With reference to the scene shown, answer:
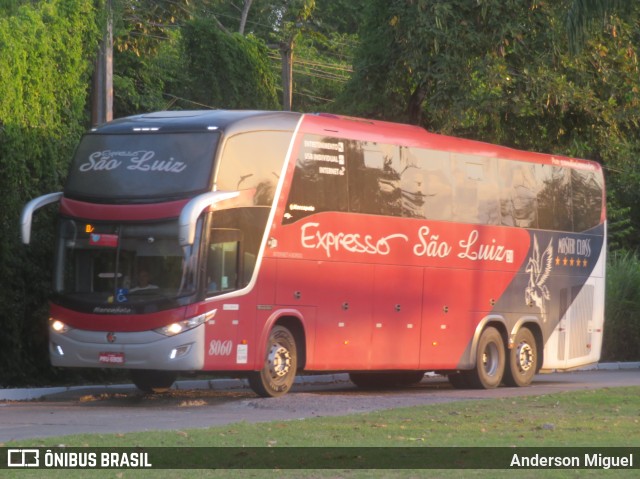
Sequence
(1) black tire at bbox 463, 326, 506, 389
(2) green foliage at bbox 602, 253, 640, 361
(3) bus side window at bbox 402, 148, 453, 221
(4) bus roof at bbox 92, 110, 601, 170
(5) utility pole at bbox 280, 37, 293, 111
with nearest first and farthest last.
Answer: (4) bus roof at bbox 92, 110, 601, 170
(3) bus side window at bbox 402, 148, 453, 221
(1) black tire at bbox 463, 326, 506, 389
(2) green foliage at bbox 602, 253, 640, 361
(5) utility pole at bbox 280, 37, 293, 111

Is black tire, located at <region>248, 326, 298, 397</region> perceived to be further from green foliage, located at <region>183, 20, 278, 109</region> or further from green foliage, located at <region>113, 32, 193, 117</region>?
green foliage, located at <region>183, 20, 278, 109</region>

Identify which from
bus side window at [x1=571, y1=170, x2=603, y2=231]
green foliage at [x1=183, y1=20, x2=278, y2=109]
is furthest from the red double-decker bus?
green foliage at [x1=183, y1=20, x2=278, y2=109]

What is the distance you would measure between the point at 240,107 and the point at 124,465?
27451mm

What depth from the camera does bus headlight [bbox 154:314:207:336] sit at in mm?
17203

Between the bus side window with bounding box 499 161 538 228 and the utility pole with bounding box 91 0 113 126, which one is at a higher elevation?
the utility pole with bounding box 91 0 113 126

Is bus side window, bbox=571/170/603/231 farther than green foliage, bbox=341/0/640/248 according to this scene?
No

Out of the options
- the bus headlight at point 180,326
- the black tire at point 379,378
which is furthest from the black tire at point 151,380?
the black tire at point 379,378

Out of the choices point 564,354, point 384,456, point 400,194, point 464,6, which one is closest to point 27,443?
point 384,456

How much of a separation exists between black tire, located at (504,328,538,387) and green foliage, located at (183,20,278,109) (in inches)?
606

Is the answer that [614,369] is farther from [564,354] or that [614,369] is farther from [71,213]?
[71,213]

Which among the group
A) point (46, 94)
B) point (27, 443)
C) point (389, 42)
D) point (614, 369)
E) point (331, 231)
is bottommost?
point (614, 369)

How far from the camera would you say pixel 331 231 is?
63.1ft

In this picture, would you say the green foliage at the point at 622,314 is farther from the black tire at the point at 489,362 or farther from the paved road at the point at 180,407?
the black tire at the point at 489,362

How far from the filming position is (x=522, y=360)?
77.5ft
